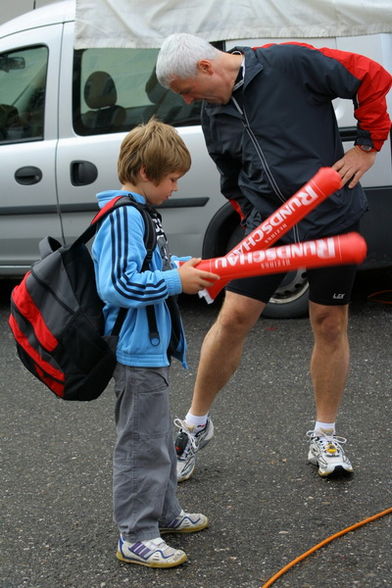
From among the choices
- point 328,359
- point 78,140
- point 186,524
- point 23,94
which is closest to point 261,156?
point 328,359

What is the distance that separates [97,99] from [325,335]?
106 inches

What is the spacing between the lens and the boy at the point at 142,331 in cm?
Answer: 287

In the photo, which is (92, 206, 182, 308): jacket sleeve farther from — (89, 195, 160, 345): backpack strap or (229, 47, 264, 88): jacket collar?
(229, 47, 264, 88): jacket collar

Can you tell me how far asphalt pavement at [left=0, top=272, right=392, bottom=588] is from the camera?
10.4 ft

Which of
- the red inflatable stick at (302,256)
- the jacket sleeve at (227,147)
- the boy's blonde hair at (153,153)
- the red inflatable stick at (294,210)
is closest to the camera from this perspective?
the red inflatable stick at (302,256)

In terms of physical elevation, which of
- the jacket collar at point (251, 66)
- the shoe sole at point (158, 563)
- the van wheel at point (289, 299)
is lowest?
the van wheel at point (289, 299)

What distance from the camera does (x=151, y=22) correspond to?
18.4 feet

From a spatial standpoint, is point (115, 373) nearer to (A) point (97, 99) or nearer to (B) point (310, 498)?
(B) point (310, 498)

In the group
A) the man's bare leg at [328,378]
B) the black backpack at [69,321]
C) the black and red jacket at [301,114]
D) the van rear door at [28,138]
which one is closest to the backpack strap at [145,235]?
the black backpack at [69,321]

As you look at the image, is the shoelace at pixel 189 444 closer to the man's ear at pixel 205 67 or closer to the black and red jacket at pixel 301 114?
the black and red jacket at pixel 301 114

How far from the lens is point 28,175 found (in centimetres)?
597

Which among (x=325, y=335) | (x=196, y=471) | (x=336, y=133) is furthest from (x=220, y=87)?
(x=196, y=471)

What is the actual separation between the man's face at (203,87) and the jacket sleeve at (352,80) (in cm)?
30

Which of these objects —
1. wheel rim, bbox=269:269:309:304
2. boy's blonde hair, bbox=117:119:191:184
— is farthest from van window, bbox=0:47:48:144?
boy's blonde hair, bbox=117:119:191:184
